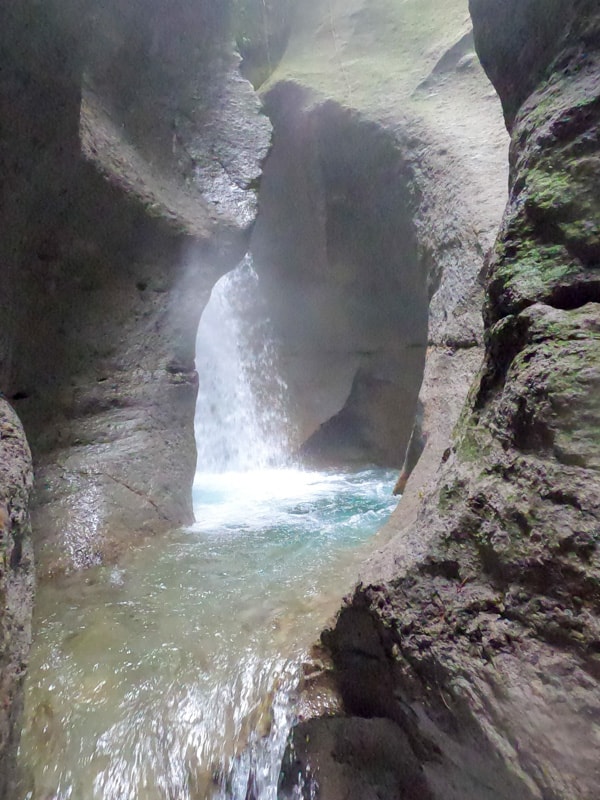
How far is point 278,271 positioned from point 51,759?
26.8ft

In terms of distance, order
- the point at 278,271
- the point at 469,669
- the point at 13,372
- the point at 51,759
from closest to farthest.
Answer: the point at 469,669 < the point at 51,759 < the point at 13,372 < the point at 278,271

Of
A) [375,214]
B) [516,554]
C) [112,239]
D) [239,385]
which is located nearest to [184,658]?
[516,554]

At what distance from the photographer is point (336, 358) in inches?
345

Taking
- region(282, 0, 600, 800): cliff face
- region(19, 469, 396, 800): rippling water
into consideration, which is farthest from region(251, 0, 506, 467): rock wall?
region(282, 0, 600, 800): cliff face

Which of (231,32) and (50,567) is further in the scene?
(231,32)

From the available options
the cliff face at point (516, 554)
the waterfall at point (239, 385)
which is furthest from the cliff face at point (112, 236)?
the waterfall at point (239, 385)

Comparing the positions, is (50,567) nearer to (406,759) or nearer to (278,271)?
(406,759)

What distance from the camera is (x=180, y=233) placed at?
Result: 188 inches

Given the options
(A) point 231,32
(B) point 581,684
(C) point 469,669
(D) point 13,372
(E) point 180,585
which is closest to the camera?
(B) point 581,684

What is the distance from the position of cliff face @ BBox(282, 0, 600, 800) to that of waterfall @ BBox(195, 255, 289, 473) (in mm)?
6262

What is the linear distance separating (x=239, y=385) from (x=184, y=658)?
6.77 meters

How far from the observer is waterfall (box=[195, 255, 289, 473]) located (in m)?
8.29

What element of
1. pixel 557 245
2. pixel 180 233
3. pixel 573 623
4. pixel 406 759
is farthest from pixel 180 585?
pixel 180 233

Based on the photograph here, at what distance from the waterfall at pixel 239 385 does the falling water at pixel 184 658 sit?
3543mm
